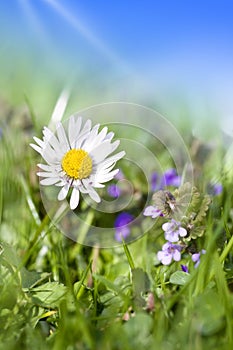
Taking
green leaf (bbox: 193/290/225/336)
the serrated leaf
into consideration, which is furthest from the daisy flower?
green leaf (bbox: 193/290/225/336)

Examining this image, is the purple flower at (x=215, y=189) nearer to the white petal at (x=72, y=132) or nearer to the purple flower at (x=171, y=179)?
the purple flower at (x=171, y=179)

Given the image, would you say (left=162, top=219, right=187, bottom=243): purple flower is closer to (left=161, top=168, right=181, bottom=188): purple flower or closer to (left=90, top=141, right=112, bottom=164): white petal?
(left=90, top=141, right=112, bottom=164): white petal

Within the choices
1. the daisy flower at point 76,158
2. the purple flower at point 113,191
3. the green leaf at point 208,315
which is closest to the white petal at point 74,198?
the daisy flower at point 76,158

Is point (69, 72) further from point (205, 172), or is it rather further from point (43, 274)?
point (43, 274)

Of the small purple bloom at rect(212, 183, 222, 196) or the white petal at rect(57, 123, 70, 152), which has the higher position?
the small purple bloom at rect(212, 183, 222, 196)

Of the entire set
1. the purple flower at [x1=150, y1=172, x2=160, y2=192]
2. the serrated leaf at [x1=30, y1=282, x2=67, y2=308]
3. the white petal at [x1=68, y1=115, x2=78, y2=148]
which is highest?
the purple flower at [x1=150, y1=172, x2=160, y2=192]

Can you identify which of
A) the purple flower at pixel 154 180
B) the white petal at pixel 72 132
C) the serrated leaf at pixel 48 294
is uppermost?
the purple flower at pixel 154 180

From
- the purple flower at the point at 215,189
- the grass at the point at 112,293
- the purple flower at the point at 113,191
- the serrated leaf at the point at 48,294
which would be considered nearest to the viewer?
the grass at the point at 112,293
